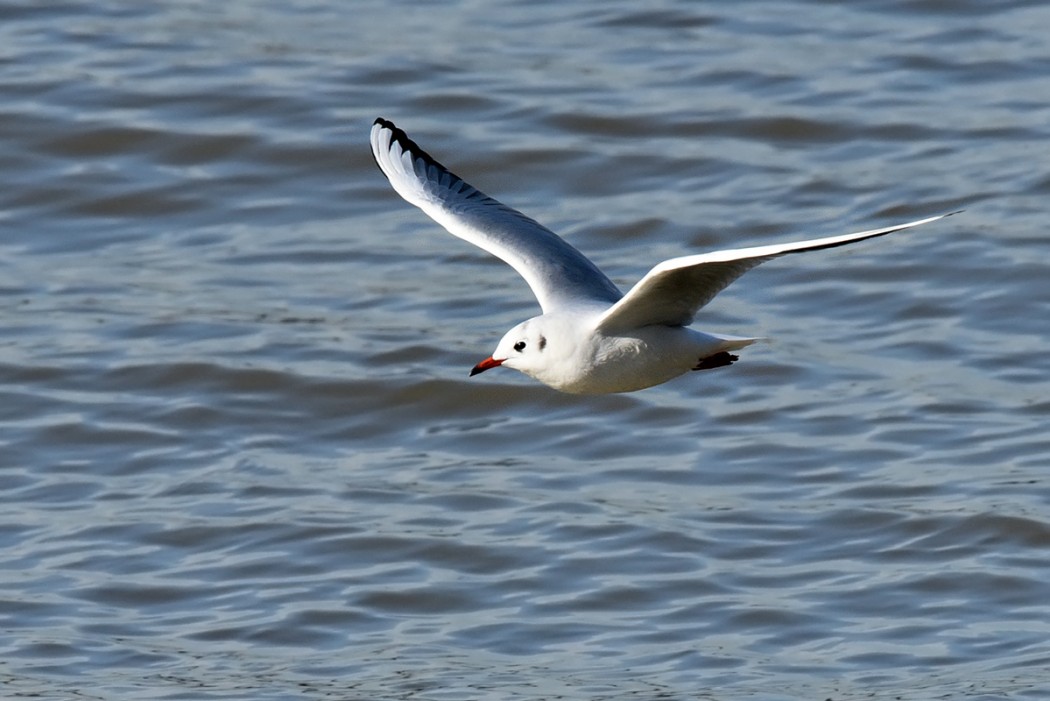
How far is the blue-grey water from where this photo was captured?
28.0 ft

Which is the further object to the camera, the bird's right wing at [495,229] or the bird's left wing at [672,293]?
the bird's right wing at [495,229]

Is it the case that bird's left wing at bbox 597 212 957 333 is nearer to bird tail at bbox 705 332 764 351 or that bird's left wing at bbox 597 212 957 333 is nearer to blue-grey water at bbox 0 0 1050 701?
bird tail at bbox 705 332 764 351

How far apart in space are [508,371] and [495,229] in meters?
3.66

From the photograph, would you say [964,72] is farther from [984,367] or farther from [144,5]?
[144,5]

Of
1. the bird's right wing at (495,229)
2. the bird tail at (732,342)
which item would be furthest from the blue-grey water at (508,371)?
the bird tail at (732,342)

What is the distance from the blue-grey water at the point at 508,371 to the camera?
852 cm

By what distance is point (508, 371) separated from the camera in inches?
447

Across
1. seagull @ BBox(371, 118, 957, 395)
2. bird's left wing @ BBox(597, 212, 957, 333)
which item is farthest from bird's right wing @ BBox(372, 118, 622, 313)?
bird's left wing @ BBox(597, 212, 957, 333)

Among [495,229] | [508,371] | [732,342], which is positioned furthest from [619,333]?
[508,371]

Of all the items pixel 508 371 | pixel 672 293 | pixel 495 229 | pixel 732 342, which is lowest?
pixel 508 371

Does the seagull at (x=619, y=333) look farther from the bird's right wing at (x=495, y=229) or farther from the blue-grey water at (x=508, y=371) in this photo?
the blue-grey water at (x=508, y=371)

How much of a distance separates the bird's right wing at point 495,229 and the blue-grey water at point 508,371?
1622 mm

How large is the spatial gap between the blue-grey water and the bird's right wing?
5.32ft

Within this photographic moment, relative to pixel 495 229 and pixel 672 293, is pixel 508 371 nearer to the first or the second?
pixel 495 229
